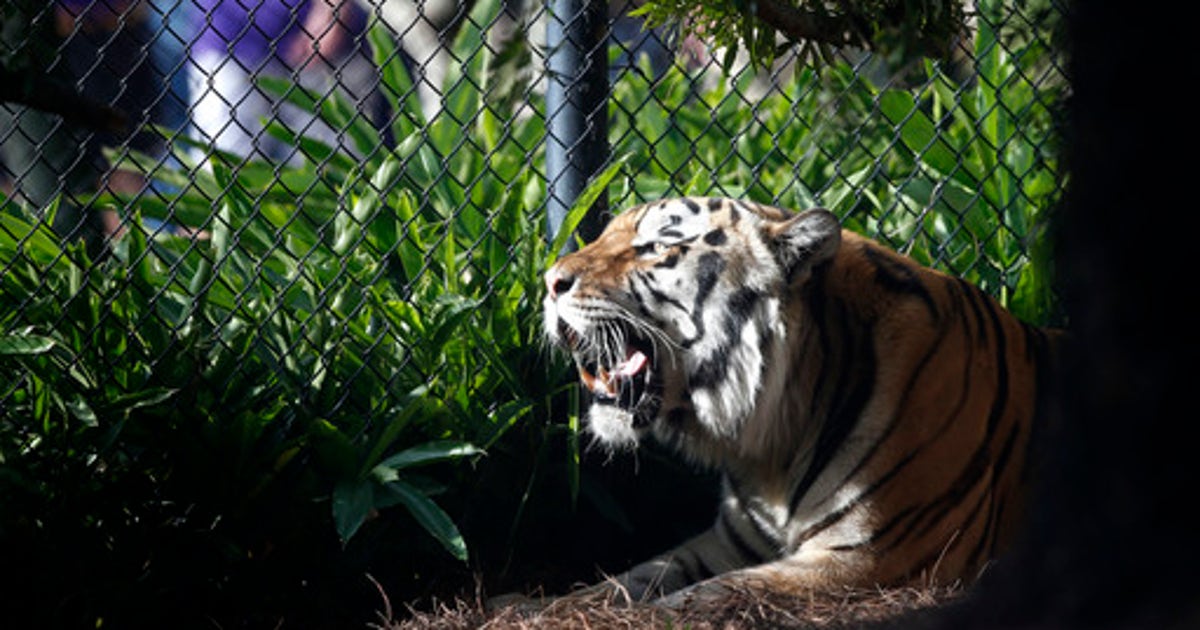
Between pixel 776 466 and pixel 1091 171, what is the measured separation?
98.0 inches

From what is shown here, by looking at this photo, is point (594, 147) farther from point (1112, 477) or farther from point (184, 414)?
Result: point (1112, 477)

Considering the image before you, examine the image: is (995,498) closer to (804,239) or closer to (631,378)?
(804,239)

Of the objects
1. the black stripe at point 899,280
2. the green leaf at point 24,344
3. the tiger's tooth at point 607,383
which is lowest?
the tiger's tooth at point 607,383

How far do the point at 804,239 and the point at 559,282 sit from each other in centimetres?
61

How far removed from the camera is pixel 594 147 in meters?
4.60

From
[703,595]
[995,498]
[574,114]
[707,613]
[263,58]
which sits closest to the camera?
[707,613]

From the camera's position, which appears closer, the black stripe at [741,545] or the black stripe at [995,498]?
the black stripe at [995,498]

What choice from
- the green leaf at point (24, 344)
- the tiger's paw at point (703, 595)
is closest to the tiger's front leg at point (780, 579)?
the tiger's paw at point (703, 595)

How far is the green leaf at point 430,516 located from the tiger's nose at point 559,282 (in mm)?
621

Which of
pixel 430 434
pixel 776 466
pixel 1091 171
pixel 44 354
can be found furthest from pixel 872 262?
pixel 1091 171

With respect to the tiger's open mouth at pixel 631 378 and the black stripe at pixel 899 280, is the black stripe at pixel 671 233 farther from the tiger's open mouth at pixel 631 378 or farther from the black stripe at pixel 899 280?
the black stripe at pixel 899 280

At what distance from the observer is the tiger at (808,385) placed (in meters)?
3.93

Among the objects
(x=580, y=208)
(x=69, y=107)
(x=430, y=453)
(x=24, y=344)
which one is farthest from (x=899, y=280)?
(x=69, y=107)

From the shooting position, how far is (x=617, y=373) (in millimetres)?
4012
